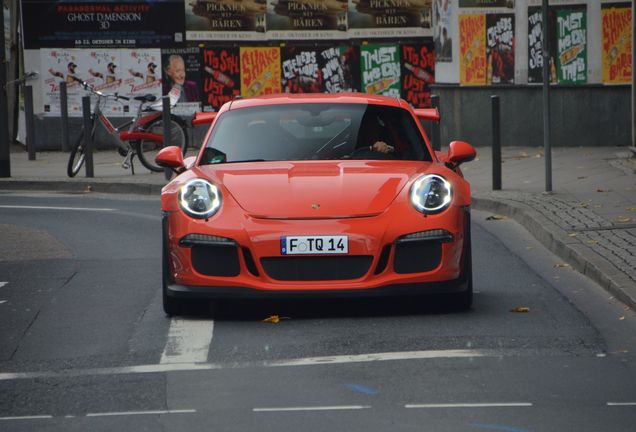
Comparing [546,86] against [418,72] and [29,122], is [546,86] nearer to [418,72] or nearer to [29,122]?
[418,72]

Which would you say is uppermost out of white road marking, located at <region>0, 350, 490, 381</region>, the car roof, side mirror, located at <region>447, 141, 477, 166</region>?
the car roof

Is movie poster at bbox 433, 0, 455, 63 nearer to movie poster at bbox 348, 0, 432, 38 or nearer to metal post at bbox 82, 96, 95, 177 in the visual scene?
movie poster at bbox 348, 0, 432, 38

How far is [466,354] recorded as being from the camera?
764cm

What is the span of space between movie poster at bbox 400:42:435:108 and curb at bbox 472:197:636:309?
9.27m

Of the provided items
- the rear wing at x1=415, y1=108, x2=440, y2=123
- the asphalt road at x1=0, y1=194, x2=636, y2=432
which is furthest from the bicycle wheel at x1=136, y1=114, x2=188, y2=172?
the rear wing at x1=415, y1=108, x2=440, y2=123

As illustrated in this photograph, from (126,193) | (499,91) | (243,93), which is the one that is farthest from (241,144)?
(243,93)

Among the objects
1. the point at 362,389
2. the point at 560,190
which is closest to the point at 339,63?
the point at 560,190

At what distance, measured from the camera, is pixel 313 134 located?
33.7 feet

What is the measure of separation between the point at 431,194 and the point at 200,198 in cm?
129

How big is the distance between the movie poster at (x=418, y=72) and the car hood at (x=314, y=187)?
15.9 m

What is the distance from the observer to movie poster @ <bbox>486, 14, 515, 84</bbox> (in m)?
23.0

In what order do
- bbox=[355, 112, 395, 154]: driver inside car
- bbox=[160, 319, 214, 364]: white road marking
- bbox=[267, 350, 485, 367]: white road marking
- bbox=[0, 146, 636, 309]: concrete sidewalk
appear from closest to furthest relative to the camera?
bbox=[267, 350, 485, 367]: white road marking < bbox=[160, 319, 214, 364]: white road marking < bbox=[355, 112, 395, 154]: driver inside car < bbox=[0, 146, 636, 309]: concrete sidewalk

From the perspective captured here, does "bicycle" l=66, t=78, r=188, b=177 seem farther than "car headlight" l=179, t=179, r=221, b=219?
Yes

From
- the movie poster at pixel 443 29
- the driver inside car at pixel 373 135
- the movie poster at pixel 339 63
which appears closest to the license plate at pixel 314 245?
the driver inside car at pixel 373 135
